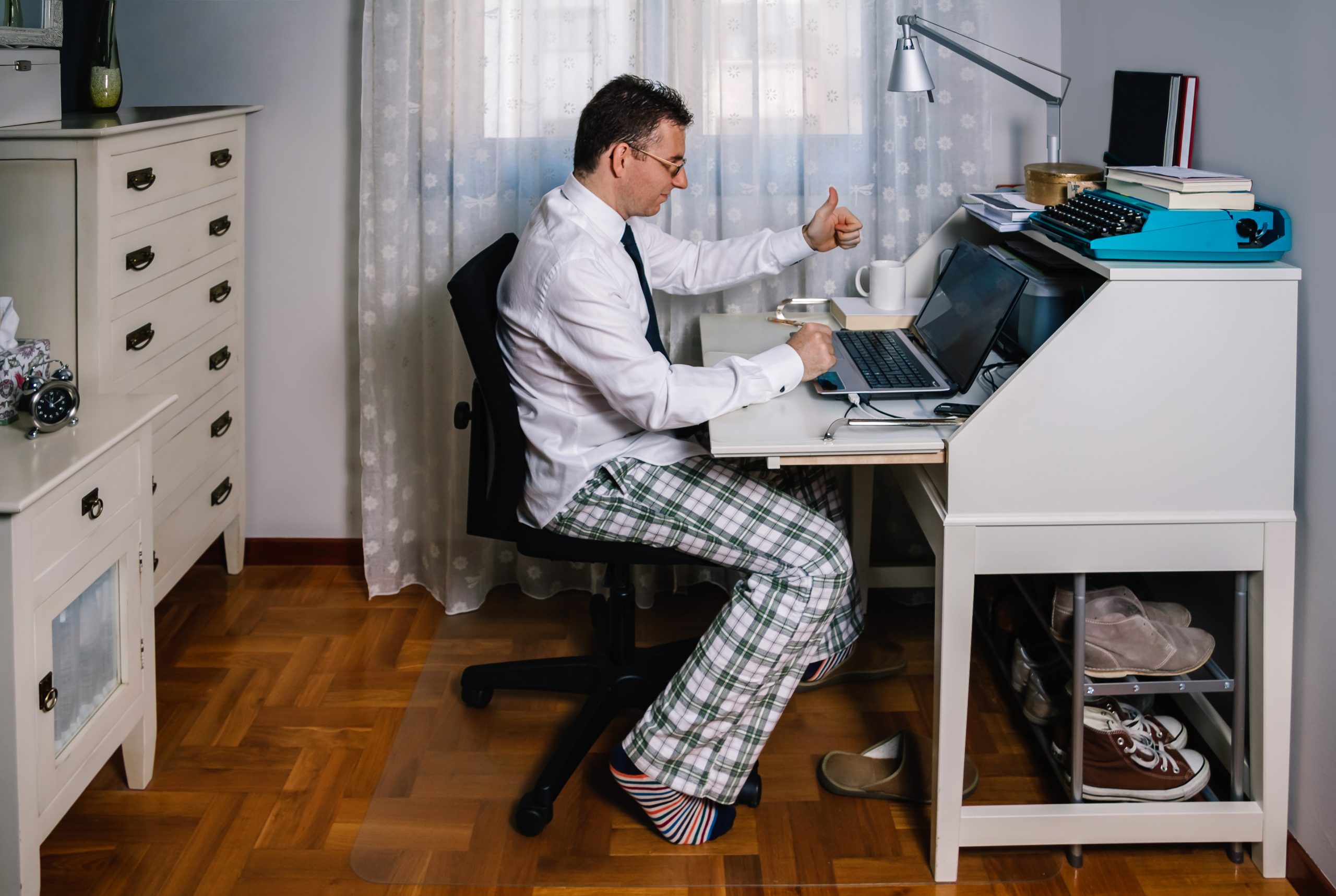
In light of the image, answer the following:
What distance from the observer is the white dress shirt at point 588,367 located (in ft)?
6.33

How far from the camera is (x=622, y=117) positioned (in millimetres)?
2094

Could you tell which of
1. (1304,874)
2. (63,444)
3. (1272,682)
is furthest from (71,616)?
(1304,874)

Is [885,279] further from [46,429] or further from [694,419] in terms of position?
[46,429]

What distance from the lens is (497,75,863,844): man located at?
6.41ft

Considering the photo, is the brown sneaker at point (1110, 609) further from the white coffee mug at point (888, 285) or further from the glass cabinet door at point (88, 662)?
the glass cabinet door at point (88, 662)

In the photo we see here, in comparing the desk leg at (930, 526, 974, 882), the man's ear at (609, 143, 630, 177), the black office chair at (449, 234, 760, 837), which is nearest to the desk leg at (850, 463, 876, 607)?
the black office chair at (449, 234, 760, 837)

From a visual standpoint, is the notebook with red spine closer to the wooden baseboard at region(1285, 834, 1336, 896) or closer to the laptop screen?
the laptop screen

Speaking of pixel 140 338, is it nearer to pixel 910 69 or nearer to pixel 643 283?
pixel 643 283

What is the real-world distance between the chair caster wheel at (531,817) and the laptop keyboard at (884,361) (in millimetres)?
915

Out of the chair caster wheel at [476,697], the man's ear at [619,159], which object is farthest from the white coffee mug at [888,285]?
the chair caster wheel at [476,697]

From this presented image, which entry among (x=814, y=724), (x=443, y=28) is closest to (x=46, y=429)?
(x=443, y=28)

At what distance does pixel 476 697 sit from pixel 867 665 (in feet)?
2.79

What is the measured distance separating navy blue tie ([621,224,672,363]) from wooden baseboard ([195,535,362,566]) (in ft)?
4.16

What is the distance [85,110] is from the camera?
267cm
